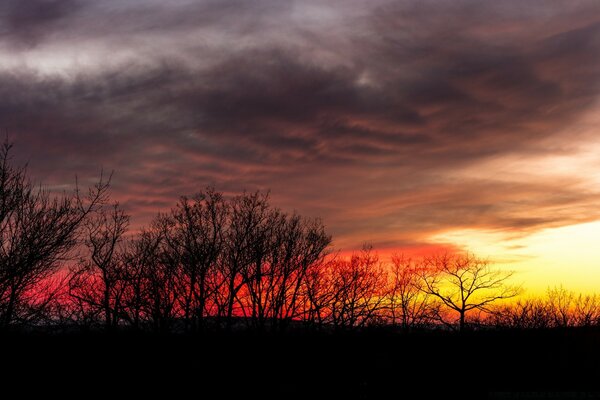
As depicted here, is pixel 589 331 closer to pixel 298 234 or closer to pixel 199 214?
pixel 298 234

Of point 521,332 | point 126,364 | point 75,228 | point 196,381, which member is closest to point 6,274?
point 75,228

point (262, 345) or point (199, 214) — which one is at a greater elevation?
point (199, 214)

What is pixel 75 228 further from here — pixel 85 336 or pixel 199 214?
pixel 199 214

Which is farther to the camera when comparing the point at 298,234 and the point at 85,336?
the point at 298,234

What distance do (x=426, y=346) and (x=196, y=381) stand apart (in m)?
10.8

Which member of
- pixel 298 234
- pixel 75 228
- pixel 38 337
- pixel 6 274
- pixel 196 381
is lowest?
pixel 196 381

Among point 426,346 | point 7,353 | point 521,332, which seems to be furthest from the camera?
point 521,332

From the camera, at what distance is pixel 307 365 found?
84.5ft

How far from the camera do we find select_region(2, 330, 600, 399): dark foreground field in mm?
22688

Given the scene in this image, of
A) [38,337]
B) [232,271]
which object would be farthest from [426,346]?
[232,271]

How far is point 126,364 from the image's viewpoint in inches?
925

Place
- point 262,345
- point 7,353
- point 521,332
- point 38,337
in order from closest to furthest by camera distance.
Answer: point 7,353 < point 38,337 < point 262,345 < point 521,332

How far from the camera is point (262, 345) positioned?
26.3 metres

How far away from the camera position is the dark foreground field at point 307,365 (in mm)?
22688
